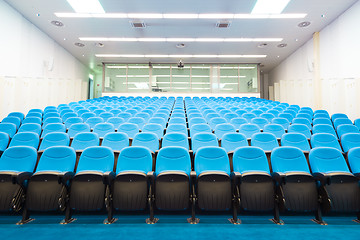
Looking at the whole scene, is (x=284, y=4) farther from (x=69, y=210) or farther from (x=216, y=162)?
(x=69, y=210)

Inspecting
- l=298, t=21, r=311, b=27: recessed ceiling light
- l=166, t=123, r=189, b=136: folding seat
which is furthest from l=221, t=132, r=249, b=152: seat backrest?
l=298, t=21, r=311, b=27: recessed ceiling light

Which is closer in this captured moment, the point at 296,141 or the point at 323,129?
the point at 296,141

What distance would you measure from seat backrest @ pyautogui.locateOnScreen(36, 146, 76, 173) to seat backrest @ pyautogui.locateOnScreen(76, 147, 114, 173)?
11 cm

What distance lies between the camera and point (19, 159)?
2.62 meters

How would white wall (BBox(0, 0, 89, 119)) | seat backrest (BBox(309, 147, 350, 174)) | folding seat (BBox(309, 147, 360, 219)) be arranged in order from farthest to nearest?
white wall (BBox(0, 0, 89, 119)), seat backrest (BBox(309, 147, 350, 174)), folding seat (BBox(309, 147, 360, 219))

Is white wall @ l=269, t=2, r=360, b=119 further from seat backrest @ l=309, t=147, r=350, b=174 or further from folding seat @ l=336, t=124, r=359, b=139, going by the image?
seat backrest @ l=309, t=147, r=350, b=174

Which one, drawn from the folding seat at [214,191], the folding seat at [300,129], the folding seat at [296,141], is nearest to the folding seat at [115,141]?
the folding seat at [214,191]

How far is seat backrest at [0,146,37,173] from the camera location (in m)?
2.58

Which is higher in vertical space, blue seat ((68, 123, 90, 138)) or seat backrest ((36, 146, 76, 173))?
blue seat ((68, 123, 90, 138))

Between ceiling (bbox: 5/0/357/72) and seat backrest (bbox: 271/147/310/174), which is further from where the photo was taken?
ceiling (bbox: 5/0/357/72)

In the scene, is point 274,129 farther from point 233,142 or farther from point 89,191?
point 89,191

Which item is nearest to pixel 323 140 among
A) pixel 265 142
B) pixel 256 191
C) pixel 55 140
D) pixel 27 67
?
pixel 265 142

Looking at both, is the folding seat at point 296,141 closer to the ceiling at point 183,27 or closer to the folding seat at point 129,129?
the folding seat at point 129,129

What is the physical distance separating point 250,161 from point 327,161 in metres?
0.90
